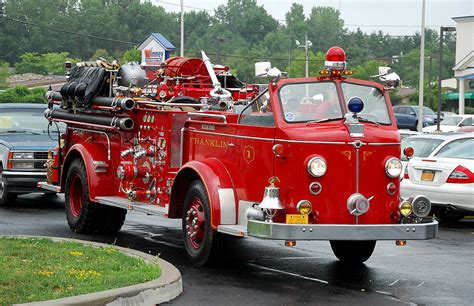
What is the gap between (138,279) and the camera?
9.39 m

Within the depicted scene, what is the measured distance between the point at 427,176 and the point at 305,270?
5.55m

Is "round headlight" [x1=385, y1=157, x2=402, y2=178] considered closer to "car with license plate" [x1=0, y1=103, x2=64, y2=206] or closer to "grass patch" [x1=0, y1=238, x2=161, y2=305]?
"grass patch" [x1=0, y1=238, x2=161, y2=305]

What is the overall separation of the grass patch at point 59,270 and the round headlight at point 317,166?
185 centimetres

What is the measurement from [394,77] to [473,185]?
496 centimetres

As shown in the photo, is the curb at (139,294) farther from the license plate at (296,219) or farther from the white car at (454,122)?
the white car at (454,122)

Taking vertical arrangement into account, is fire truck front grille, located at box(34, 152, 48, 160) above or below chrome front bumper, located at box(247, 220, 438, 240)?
above

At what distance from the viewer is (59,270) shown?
9750 millimetres

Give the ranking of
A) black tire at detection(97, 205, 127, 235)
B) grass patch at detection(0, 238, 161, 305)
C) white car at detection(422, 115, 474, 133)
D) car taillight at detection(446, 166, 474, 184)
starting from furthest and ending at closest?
white car at detection(422, 115, 474, 133) → car taillight at detection(446, 166, 474, 184) → black tire at detection(97, 205, 127, 235) → grass patch at detection(0, 238, 161, 305)

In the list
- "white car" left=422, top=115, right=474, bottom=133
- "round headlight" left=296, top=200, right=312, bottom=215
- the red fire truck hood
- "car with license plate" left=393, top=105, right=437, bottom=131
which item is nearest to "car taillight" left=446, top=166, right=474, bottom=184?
the red fire truck hood

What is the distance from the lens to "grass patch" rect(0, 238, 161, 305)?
28.8 feet

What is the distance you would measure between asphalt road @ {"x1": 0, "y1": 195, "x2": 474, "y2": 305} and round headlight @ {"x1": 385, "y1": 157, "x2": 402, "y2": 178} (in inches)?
45.4

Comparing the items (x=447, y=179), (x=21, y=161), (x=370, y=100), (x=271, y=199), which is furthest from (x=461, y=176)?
(x=21, y=161)

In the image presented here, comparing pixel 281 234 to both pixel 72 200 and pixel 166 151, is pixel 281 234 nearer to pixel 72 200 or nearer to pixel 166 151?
pixel 166 151

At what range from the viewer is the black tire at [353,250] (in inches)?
468
